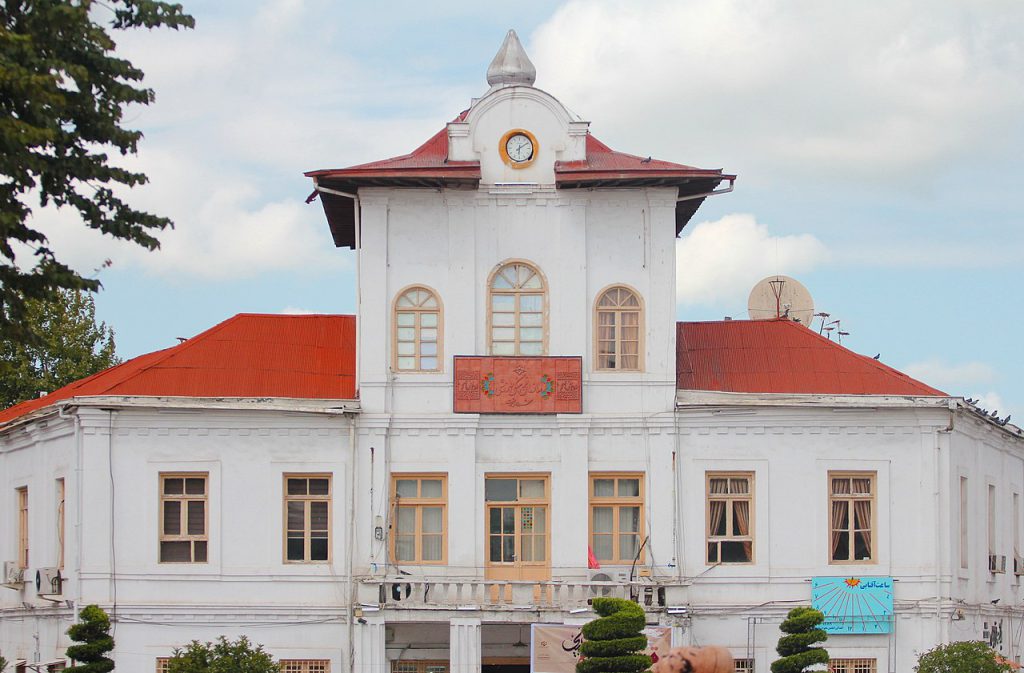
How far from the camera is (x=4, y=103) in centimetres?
2559

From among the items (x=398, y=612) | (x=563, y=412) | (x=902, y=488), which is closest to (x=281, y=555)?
(x=398, y=612)

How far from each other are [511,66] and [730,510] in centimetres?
1132

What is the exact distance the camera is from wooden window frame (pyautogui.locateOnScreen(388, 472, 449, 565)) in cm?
3941

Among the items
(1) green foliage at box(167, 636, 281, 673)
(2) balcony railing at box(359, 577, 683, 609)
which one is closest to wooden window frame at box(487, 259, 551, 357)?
(2) balcony railing at box(359, 577, 683, 609)

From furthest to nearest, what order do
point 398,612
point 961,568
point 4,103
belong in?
point 961,568, point 398,612, point 4,103

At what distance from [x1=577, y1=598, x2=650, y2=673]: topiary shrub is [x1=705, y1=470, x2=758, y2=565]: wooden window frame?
5585mm

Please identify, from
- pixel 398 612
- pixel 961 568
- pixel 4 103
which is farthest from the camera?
pixel 961 568

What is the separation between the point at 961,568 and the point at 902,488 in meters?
2.50

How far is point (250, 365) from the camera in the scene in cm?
4100

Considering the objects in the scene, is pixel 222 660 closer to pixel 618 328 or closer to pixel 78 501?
pixel 78 501

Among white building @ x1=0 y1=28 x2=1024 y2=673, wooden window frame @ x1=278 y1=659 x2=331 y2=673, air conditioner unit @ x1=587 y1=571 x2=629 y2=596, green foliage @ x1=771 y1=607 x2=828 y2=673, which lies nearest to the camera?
green foliage @ x1=771 y1=607 x2=828 y2=673

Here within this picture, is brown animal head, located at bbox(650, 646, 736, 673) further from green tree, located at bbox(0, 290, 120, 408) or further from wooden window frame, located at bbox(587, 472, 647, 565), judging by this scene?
green tree, located at bbox(0, 290, 120, 408)

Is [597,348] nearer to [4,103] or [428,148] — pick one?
[428,148]

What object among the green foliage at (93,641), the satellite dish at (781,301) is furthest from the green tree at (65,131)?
the satellite dish at (781,301)
